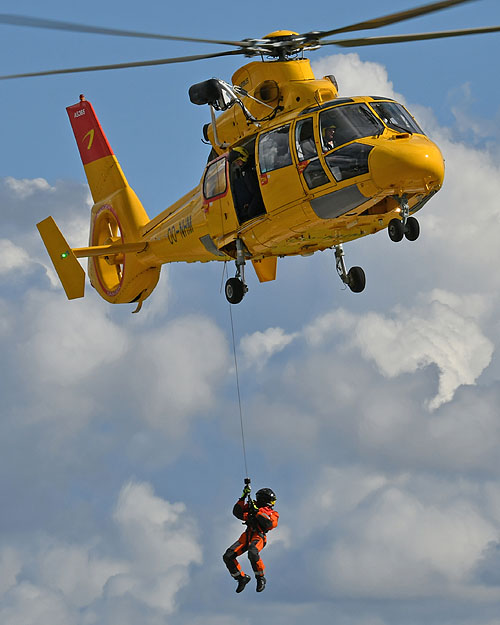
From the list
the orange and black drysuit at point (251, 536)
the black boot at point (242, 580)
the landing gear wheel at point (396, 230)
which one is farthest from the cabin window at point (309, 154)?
the black boot at point (242, 580)

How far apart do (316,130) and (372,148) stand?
131 centimetres

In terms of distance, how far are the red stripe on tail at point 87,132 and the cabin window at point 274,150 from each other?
35.8 feet

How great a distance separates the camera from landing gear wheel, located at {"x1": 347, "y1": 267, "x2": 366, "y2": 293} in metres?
27.4

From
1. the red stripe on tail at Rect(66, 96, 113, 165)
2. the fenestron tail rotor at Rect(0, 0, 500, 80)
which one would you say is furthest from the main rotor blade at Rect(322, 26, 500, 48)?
the red stripe on tail at Rect(66, 96, 113, 165)

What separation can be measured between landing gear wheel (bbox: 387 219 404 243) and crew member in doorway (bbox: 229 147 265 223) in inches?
114

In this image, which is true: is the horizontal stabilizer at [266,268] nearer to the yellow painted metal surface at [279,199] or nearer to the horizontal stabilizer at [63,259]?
the yellow painted metal surface at [279,199]

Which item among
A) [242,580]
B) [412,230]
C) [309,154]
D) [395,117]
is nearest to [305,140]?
[309,154]

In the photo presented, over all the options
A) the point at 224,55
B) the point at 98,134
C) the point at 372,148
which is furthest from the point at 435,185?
the point at 98,134

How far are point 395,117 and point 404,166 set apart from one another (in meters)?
1.83

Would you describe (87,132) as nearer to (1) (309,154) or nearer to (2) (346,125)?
(1) (309,154)

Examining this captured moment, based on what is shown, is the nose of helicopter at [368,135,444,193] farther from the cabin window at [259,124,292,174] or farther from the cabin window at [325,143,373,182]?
the cabin window at [259,124,292,174]

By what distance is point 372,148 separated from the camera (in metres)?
23.3

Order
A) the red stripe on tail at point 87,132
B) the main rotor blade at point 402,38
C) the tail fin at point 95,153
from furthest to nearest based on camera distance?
the red stripe on tail at point 87,132
the tail fin at point 95,153
the main rotor blade at point 402,38

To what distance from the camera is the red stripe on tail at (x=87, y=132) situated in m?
35.1
